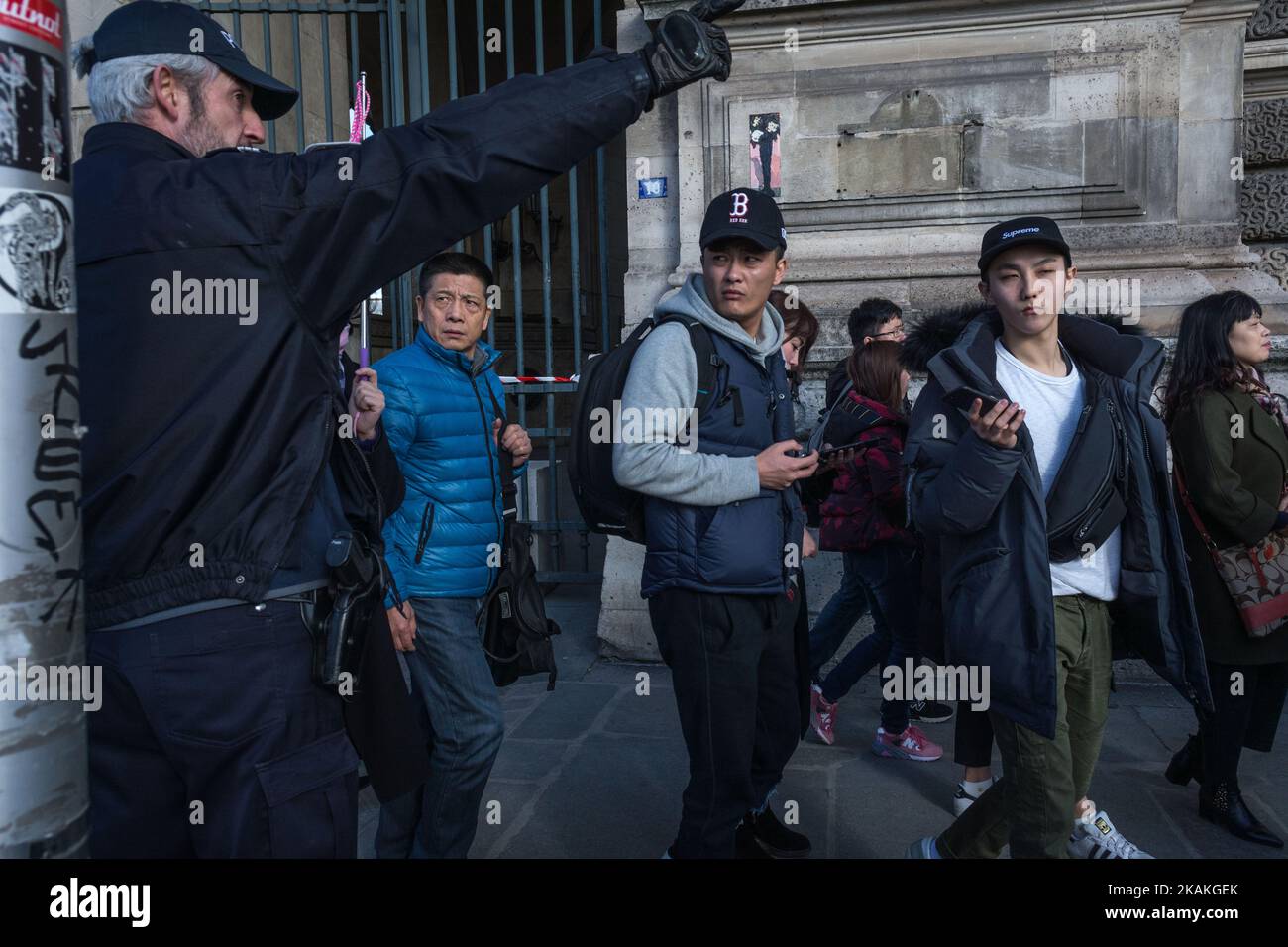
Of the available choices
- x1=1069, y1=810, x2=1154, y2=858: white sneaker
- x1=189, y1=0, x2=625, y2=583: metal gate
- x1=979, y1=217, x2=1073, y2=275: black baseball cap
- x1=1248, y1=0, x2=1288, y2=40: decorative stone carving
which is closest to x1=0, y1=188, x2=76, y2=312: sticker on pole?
x1=979, y1=217, x2=1073, y2=275: black baseball cap

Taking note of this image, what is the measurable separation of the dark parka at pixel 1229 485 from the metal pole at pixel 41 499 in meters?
3.42

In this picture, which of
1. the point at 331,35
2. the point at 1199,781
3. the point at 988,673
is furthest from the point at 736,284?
the point at 331,35

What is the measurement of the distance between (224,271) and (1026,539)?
6.37 feet

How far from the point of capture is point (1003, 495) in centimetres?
248

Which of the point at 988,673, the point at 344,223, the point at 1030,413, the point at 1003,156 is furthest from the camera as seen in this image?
the point at 1003,156

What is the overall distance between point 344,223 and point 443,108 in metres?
0.24

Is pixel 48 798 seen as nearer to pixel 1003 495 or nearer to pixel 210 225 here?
pixel 210 225

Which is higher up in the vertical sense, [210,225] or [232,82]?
[232,82]

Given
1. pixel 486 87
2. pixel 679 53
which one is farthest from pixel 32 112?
pixel 486 87

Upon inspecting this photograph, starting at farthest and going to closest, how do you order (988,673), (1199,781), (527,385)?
(527,385)
(1199,781)
(988,673)

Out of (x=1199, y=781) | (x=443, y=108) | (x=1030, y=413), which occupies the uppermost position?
(x=443, y=108)

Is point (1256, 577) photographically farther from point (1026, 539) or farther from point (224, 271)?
point (224, 271)

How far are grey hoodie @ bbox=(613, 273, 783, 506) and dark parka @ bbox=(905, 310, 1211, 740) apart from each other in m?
0.54

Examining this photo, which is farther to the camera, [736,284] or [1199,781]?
[1199,781]
